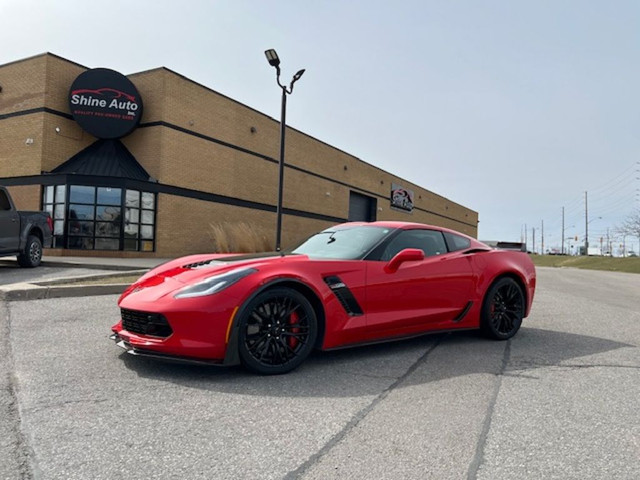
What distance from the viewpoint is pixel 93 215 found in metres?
17.6

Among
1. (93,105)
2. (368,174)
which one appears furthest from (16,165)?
(368,174)

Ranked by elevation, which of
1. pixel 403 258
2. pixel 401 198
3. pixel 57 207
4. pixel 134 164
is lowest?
pixel 403 258

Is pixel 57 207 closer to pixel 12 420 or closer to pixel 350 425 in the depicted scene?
pixel 12 420

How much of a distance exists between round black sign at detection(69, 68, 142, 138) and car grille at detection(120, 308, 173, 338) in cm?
1734

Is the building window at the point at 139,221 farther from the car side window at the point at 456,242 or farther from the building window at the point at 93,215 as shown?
the car side window at the point at 456,242

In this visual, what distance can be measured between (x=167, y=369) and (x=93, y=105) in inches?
718

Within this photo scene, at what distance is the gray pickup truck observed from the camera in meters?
10.4

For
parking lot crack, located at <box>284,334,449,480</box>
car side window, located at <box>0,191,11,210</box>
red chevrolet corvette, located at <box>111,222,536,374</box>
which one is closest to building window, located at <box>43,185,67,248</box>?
car side window, located at <box>0,191,11,210</box>

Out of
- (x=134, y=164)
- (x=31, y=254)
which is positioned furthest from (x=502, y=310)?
(x=134, y=164)

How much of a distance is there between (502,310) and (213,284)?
11.5 ft

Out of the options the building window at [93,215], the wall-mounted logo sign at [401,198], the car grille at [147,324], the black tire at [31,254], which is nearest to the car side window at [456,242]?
the car grille at [147,324]

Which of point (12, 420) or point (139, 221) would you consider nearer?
point (12, 420)

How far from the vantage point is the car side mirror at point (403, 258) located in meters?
4.27

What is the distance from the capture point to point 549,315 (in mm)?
7414
